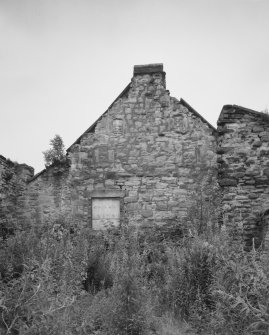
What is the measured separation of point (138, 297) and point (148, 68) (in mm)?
9035

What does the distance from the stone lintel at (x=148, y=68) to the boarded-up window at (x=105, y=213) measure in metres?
4.07

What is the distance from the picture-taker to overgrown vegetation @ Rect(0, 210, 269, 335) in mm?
3973

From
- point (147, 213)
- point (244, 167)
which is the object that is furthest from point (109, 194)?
point (244, 167)

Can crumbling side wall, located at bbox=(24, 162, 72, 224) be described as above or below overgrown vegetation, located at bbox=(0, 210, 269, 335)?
above

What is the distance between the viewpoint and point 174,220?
11.3 metres

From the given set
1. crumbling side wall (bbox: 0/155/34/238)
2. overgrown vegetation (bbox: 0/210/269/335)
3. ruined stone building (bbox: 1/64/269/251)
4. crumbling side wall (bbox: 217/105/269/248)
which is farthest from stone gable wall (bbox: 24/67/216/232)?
overgrown vegetation (bbox: 0/210/269/335)

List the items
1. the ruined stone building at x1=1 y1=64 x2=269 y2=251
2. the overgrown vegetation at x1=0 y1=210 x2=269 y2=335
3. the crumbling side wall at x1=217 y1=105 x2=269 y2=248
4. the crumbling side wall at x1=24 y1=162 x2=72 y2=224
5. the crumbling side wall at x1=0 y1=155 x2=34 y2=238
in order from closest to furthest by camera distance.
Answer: the overgrown vegetation at x1=0 y1=210 x2=269 y2=335 → the crumbling side wall at x1=217 y1=105 x2=269 y2=248 → the crumbling side wall at x1=0 y1=155 x2=34 y2=238 → the ruined stone building at x1=1 y1=64 x2=269 y2=251 → the crumbling side wall at x1=24 y1=162 x2=72 y2=224

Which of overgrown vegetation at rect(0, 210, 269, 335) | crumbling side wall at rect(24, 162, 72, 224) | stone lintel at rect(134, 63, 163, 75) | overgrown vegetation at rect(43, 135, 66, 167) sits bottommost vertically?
overgrown vegetation at rect(0, 210, 269, 335)

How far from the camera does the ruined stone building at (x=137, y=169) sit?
37.7ft

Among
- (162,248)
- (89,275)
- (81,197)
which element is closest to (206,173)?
(162,248)

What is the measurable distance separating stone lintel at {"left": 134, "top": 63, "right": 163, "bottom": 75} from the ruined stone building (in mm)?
31

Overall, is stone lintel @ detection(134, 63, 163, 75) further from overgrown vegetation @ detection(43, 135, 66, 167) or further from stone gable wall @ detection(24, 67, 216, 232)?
overgrown vegetation @ detection(43, 135, 66, 167)

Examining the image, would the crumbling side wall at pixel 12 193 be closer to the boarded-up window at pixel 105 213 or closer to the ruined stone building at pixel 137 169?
the ruined stone building at pixel 137 169

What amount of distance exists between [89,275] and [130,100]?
21.8 ft
